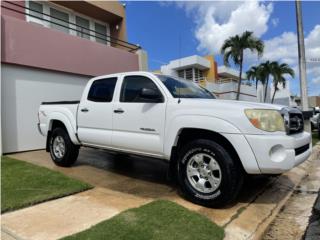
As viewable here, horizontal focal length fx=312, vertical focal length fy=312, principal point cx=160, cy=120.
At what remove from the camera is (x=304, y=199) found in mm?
5426

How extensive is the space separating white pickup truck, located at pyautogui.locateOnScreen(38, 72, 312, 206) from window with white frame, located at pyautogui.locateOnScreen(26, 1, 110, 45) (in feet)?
21.1

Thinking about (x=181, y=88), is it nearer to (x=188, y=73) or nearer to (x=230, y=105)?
(x=230, y=105)

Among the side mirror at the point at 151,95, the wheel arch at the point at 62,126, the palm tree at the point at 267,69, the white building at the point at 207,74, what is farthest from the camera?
the palm tree at the point at 267,69

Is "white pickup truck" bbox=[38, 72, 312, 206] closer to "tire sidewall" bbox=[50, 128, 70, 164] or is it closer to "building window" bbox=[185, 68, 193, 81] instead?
"tire sidewall" bbox=[50, 128, 70, 164]

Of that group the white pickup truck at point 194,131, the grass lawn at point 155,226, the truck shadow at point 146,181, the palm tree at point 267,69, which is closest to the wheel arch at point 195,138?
the white pickup truck at point 194,131

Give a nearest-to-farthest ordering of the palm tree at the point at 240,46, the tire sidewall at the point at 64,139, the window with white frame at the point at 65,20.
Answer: the tire sidewall at the point at 64,139
the window with white frame at the point at 65,20
the palm tree at the point at 240,46

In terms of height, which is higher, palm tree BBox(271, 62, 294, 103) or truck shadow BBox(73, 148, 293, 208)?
palm tree BBox(271, 62, 294, 103)

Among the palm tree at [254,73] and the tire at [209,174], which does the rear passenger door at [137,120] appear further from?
the palm tree at [254,73]

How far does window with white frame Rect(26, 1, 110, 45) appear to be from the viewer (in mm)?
12078

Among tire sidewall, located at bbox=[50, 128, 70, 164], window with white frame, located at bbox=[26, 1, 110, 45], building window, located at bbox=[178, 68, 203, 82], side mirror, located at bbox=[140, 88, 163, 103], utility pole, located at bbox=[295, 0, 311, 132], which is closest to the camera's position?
side mirror, located at bbox=[140, 88, 163, 103]

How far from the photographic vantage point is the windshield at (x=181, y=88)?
5.36 m

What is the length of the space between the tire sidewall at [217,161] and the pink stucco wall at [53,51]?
6950 millimetres

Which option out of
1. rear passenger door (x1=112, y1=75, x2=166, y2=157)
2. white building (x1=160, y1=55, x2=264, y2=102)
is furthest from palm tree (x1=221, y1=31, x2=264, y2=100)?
rear passenger door (x1=112, y1=75, x2=166, y2=157)

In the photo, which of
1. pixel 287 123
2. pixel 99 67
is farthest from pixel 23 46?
pixel 287 123
